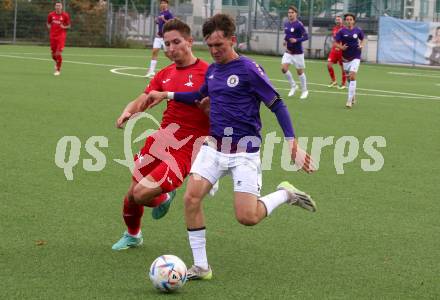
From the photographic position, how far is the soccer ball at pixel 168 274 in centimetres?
638

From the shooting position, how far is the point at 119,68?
30516 millimetres

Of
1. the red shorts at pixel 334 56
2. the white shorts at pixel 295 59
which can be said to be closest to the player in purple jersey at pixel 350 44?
the white shorts at pixel 295 59

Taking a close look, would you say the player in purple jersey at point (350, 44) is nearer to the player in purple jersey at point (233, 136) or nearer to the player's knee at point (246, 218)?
the player in purple jersey at point (233, 136)

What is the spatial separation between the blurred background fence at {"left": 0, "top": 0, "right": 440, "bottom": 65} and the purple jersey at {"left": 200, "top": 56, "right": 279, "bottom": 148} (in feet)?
120

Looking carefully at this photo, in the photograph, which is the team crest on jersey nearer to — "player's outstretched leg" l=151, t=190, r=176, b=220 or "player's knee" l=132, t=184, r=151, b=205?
"player's knee" l=132, t=184, r=151, b=205

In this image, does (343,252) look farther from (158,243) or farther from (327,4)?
(327,4)

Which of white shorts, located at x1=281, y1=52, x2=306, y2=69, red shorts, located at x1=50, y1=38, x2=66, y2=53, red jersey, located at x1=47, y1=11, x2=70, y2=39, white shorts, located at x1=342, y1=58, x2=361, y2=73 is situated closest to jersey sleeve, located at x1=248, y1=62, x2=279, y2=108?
white shorts, located at x1=342, y1=58, x2=361, y2=73

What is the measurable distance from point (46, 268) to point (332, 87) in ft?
66.1

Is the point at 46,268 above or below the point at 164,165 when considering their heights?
below

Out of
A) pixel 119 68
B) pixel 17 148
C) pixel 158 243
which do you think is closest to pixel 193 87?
pixel 158 243

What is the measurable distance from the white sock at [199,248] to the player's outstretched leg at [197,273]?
27mm

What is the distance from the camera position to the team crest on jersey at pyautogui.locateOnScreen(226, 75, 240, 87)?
7109 millimetres

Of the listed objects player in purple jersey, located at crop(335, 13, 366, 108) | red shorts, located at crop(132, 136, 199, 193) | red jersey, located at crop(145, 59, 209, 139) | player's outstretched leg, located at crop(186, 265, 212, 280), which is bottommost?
player's outstretched leg, located at crop(186, 265, 212, 280)

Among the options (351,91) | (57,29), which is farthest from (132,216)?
(57,29)
